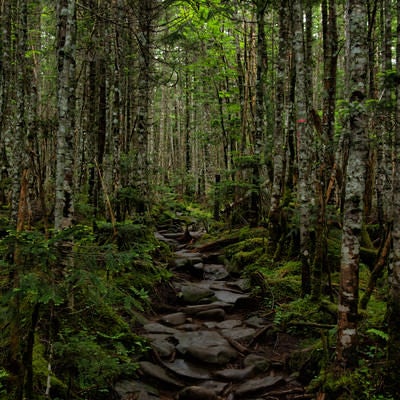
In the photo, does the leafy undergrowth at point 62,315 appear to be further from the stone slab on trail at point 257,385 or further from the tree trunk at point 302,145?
the tree trunk at point 302,145

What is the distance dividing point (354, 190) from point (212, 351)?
12.9ft

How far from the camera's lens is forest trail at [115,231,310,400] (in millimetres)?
6042

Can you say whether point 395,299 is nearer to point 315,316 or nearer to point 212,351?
point 315,316

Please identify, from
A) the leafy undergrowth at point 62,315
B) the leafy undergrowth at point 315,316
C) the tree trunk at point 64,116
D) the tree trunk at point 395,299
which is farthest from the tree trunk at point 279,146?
the tree trunk at point 64,116

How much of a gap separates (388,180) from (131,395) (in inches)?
327

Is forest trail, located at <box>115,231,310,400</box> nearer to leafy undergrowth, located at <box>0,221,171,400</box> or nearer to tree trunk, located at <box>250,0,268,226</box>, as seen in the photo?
leafy undergrowth, located at <box>0,221,171,400</box>

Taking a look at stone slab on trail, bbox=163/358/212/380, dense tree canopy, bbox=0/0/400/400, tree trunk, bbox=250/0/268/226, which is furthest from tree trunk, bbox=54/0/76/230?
tree trunk, bbox=250/0/268/226

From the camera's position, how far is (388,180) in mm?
10398

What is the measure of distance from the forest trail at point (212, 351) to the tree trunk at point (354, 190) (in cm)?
119

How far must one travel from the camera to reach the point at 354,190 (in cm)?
508

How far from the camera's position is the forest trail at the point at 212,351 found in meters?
6.04

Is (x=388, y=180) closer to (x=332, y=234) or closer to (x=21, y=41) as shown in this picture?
(x=332, y=234)

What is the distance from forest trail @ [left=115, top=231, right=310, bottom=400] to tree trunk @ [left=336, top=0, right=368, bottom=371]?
119 centimetres

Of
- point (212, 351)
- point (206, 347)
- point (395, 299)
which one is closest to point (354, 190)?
Result: point (395, 299)
